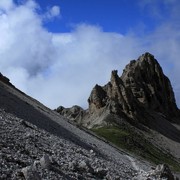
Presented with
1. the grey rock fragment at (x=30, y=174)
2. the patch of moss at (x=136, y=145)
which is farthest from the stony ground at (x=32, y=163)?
the patch of moss at (x=136, y=145)

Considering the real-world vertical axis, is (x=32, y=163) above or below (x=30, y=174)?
above

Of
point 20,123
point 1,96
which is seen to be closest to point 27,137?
point 20,123

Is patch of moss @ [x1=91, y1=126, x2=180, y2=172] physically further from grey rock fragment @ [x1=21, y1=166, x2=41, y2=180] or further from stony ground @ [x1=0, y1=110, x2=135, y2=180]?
grey rock fragment @ [x1=21, y1=166, x2=41, y2=180]

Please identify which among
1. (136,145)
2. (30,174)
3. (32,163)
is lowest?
(30,174)

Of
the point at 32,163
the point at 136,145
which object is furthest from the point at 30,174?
the point at 136,145

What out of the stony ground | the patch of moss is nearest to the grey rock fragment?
A: the stony ground

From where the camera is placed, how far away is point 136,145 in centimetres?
16500

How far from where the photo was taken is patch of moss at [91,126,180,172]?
513 ft

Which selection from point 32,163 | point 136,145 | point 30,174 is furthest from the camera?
point 136,145

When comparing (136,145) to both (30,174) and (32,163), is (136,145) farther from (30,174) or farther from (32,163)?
(30,174)

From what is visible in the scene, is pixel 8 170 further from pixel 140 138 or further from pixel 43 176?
pixel 140 138

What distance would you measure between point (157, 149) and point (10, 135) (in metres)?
155

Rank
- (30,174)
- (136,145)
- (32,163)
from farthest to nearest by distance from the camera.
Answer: (136,145) < (32,163) < (30,174)

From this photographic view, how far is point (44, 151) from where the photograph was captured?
3275cm
